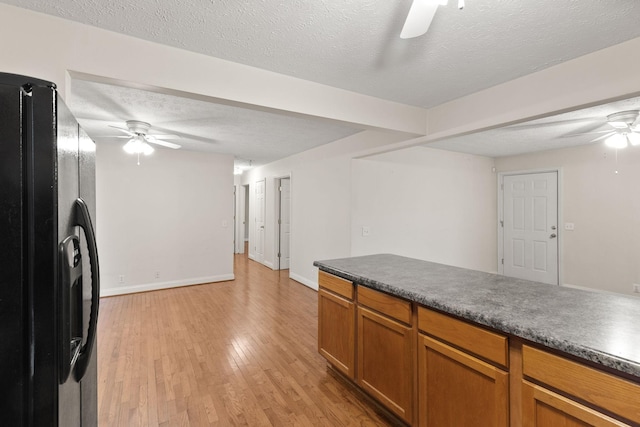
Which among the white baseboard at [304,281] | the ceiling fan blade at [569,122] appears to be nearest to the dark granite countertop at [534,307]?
the ceiling fan blade at [569,122]

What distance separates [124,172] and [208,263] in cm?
206

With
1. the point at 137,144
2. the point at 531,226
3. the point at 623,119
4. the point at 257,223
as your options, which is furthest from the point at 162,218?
the point at 531,226

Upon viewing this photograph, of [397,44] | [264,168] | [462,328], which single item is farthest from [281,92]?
[264,168]

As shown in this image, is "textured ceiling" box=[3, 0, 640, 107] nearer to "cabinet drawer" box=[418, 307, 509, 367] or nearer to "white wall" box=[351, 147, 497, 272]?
"cabinet drawer" box=[418, 307, 509, 367]

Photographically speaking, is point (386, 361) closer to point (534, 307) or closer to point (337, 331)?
point (337, 331)

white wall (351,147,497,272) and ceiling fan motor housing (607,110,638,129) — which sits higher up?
ceiling fan motor housing (607,110,638,129)

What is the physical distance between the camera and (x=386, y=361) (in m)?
1.85

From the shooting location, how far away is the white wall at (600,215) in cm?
419

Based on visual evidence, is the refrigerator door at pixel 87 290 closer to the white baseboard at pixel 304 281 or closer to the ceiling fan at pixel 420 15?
the ceiling fan at pixel 420 15

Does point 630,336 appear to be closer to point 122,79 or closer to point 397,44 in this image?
point 397,44

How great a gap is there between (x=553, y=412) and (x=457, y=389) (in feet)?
1.38

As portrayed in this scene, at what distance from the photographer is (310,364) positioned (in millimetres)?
2604

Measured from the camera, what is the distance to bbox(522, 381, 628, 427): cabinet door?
99cm

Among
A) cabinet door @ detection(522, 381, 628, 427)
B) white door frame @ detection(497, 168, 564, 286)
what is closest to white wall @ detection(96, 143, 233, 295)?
cabinet door @ detection(522, 381, 628, 427)
